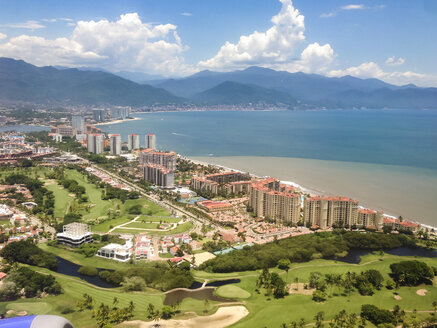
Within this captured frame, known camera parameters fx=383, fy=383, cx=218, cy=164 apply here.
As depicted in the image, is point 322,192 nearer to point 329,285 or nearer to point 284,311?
point 329,285

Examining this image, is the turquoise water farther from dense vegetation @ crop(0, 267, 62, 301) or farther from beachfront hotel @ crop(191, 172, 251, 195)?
dense vegetation @ crop(0, 267, 62, 301)

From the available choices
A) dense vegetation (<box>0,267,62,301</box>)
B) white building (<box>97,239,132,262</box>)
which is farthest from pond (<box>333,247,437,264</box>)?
dense vegetation (<box>0,267,62,301</box>)

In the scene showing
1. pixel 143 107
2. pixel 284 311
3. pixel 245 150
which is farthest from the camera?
pixel 143 107

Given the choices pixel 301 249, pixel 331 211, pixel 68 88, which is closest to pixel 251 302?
pixel 301 249

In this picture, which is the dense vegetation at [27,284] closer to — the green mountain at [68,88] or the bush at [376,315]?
the bush at [376,315]

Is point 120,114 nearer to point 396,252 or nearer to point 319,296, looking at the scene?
point 396,252

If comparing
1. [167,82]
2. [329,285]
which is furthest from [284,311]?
[167,82]
